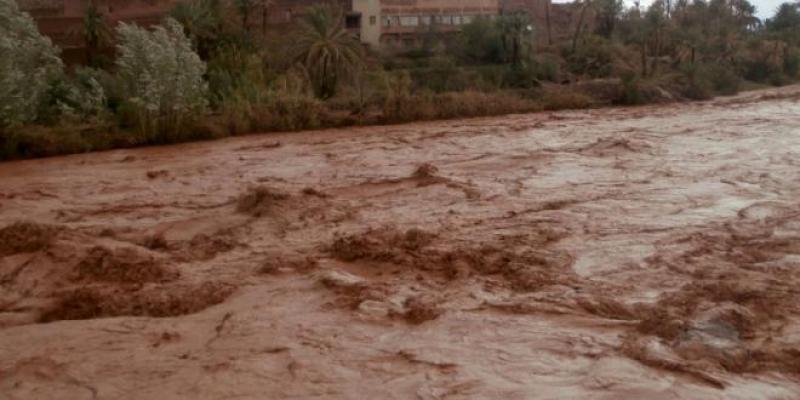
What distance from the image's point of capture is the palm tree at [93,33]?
30.4 metres

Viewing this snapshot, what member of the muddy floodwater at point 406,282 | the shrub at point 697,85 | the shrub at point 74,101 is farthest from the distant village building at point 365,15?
the muddy floodwater at point 406,282

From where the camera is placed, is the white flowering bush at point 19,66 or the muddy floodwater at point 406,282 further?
the white flowering bush at point 19,66

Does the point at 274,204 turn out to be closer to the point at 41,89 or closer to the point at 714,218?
the point at 714,218

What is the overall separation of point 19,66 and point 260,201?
980cm

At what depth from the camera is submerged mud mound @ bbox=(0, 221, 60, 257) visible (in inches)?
421

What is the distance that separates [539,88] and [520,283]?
2611cm

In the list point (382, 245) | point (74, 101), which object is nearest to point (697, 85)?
point (74, 101)

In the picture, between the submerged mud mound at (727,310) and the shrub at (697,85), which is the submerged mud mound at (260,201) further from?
the shrub at (697,85)

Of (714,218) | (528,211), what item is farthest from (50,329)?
(714,218)

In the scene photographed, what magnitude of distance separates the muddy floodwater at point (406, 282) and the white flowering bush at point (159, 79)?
3.81m

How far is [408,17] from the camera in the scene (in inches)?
1695

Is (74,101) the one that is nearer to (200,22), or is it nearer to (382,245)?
(200,22)

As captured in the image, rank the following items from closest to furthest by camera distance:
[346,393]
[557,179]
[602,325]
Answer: [346,393] → [602,325] → [557,179]

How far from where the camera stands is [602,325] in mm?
8219
